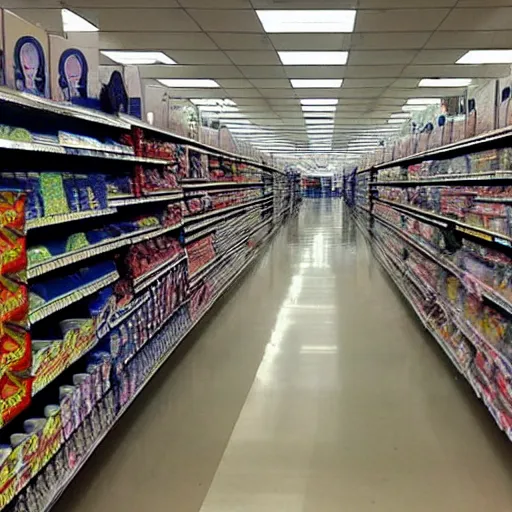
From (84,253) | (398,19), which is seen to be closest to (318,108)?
(398,19)

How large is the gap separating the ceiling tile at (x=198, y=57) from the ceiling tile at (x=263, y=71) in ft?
1.66

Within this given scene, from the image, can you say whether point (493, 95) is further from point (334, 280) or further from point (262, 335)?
point (334, 280)

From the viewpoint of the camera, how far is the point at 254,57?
8211mm

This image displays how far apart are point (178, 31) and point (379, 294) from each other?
13.5 feet

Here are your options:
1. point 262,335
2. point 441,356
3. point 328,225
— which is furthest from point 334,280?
point 328,225

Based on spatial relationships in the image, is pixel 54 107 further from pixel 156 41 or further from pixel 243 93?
pixel 243 93

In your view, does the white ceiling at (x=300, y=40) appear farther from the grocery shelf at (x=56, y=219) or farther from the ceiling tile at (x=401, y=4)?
the grocery shelf at (x=56, y=219)

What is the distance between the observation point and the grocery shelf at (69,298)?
2004mm

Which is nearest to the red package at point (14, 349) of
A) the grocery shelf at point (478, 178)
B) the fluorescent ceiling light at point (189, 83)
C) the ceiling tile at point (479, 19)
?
the grocery shelf at point (478, 178)

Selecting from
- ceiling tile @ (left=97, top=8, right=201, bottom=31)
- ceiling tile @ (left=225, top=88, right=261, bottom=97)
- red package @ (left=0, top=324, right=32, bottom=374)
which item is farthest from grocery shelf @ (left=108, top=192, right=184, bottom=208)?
ceiling tile @ (left=225, top=88, right=261, bottom=97)

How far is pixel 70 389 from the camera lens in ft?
7.63

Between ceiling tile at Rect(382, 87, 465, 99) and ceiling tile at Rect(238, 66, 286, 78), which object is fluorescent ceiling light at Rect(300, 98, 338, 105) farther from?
ceiling tile at Rect(238, 66, 286, 78)

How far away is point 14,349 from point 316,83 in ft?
30.5

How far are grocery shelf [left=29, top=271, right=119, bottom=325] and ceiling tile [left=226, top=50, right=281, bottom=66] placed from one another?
5.90 meters
